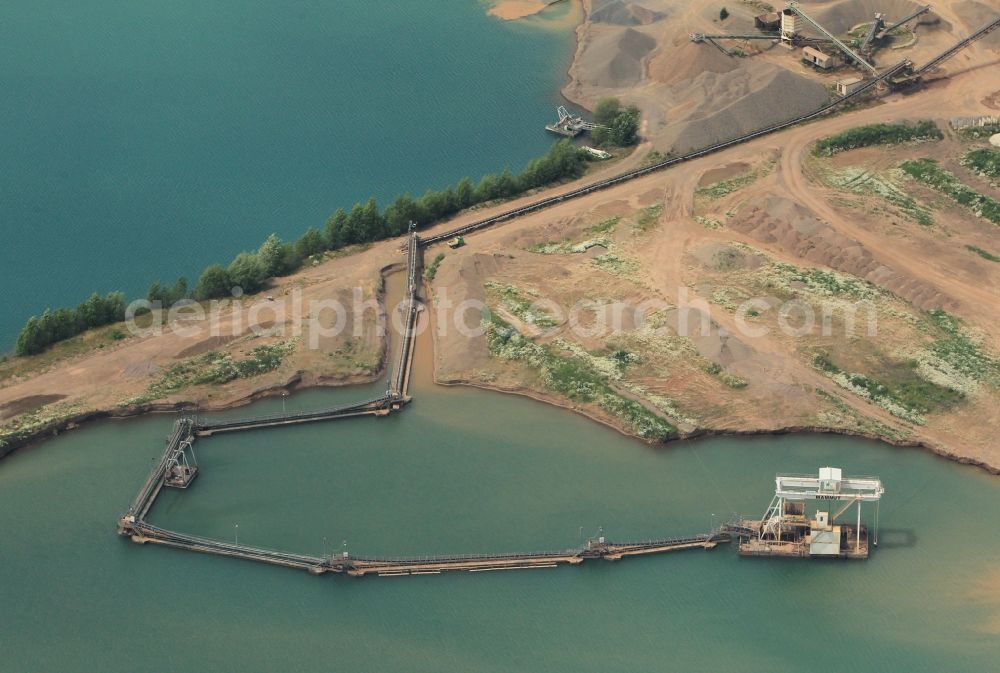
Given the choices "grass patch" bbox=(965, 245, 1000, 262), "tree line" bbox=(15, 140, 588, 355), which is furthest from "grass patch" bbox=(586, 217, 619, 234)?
"grass patch" bbox=(965, 245, 1000, 262)

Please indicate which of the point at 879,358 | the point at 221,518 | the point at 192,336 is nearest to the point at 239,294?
the point at 192,336

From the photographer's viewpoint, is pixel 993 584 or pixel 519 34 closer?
pixel 993 584

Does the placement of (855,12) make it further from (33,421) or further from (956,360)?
(33,421)

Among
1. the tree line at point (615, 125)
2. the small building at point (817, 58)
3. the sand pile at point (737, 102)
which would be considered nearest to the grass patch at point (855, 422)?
the sand pile at point (737, 102)

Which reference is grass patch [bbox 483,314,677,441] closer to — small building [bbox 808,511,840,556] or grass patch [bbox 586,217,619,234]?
small building [bbox 808,511,840,556]

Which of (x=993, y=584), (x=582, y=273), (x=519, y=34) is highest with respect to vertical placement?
(x=519, y=34)

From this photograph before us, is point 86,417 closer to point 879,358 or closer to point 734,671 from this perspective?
point 734,671
